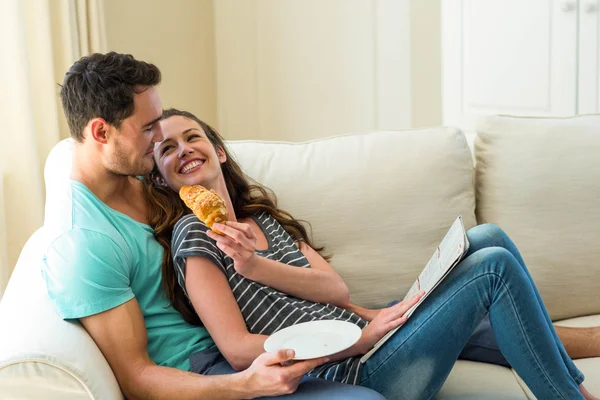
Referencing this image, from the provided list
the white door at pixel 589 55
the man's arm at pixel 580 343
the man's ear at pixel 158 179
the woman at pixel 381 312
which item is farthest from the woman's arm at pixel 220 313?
the white door at pixel 589 55

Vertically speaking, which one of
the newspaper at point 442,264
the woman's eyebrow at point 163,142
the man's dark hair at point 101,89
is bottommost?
the newspaper at point 442,264

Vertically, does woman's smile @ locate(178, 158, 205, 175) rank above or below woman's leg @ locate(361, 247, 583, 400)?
above

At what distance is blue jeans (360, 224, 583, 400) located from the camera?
1647mm

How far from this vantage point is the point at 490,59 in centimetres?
365

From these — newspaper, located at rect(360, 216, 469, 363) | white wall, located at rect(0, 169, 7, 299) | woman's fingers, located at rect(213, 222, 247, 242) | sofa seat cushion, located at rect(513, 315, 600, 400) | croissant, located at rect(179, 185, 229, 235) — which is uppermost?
croissant, located at rect(179, 185, 229, 235)

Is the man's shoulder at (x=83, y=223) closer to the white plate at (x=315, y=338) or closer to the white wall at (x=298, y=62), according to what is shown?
the white plate at (x=315, y=338)

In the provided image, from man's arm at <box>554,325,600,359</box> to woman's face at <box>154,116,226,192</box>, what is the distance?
98 cm

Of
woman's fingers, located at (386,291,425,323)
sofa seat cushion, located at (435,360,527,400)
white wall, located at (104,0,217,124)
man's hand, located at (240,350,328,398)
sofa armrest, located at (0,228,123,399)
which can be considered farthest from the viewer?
white wall, located at (104,0,217,124)

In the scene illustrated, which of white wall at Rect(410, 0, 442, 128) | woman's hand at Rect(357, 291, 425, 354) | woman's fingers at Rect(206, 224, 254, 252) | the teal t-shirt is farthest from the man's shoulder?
white wall at Rect(410, 0, 442, 128)

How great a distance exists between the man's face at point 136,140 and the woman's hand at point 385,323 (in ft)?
2.04

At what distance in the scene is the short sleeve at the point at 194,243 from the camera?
5.60 feet

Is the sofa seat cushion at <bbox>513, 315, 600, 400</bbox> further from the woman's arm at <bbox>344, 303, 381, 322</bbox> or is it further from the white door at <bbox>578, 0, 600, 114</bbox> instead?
the white door at <bbox>578, 0, 600, 114</bbox>

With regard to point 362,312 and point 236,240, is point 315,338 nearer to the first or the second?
point 236,240

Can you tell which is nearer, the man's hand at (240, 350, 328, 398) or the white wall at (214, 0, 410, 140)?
the man's hand at (240, 350, 328, 398)
